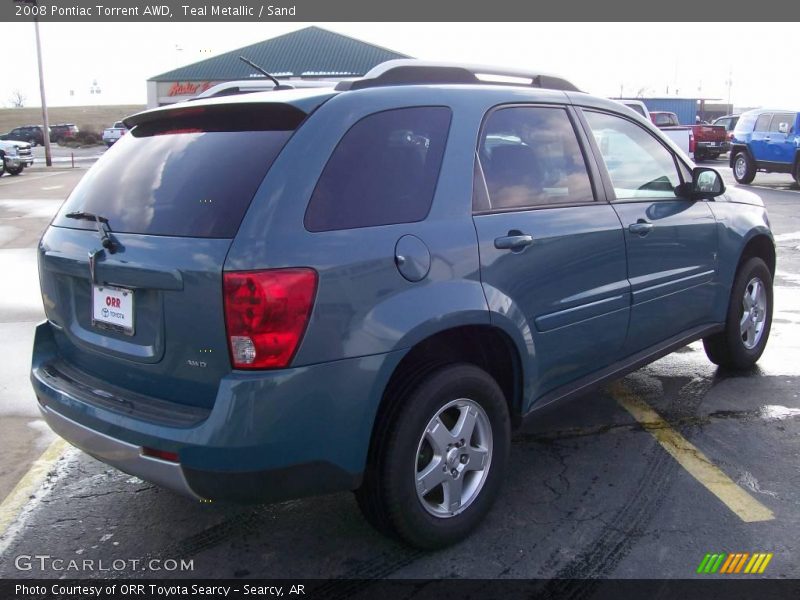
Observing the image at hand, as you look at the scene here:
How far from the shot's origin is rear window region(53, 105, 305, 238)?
2668mm

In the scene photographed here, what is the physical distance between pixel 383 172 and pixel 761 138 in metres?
19.9

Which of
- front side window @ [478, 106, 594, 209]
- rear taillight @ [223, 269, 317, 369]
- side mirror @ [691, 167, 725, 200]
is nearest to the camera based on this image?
rear taillight @ [223, 269, 317, 369]

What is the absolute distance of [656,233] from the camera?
4125 mm

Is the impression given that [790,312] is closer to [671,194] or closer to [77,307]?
[671,194]

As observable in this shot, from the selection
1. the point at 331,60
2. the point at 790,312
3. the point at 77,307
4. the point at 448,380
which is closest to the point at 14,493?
the point at 77,307

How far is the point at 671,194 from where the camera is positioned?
445 cm

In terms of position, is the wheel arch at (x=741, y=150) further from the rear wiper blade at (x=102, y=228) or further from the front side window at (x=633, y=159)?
the rear wiper blade at (x=102, y=228)

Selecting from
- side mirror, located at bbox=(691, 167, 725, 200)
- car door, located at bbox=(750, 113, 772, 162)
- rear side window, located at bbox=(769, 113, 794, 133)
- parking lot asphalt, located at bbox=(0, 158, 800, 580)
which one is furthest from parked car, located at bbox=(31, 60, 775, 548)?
car door, located at bbox=(750, 113, 772, 162)

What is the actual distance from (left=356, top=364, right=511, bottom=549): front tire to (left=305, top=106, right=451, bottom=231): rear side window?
68 centimetres

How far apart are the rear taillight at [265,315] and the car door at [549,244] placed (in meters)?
0.89

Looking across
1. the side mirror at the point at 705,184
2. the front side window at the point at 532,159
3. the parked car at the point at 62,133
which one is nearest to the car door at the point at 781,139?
the side mirror at the point at 705,184

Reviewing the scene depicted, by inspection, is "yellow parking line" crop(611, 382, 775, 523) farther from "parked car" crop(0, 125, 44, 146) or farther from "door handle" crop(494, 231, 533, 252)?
"parked car" crop(0, 125, 44, 146)

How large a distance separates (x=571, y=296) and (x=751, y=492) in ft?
4.17

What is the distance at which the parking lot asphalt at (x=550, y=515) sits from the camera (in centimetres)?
301
